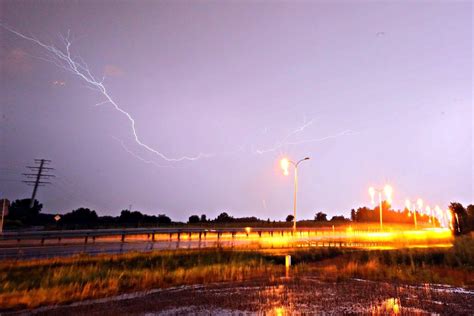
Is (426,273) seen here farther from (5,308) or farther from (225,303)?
(5,308)

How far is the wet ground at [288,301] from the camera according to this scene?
8586mm

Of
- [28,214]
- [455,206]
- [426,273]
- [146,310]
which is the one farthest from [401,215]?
[146,310]

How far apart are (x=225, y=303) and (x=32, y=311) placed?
4947 mm

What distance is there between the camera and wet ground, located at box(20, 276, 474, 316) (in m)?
8.59

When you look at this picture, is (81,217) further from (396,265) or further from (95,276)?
(396,265)

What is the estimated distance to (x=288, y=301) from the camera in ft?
31.4

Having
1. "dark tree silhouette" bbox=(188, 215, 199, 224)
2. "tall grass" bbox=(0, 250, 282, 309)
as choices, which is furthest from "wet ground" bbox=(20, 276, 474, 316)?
"dark tree silhouette" bbox=(188, 215, 199, 224)

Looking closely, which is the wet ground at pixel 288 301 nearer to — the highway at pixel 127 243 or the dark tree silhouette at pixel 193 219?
the highway at pixel 127 243

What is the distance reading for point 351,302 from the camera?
9523mm

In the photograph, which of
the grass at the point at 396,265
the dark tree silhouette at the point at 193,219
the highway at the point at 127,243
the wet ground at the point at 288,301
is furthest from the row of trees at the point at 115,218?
the wet ground at the point at 288,301

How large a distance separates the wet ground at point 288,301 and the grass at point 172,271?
4.85 feet

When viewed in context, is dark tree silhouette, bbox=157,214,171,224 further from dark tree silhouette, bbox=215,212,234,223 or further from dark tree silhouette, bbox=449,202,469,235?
dark tree silhouette, bbox=449,202,469,235

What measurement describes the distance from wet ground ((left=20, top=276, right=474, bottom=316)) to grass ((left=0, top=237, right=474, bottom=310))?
4.85ft

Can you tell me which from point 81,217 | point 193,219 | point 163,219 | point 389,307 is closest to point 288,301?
point 389,307
